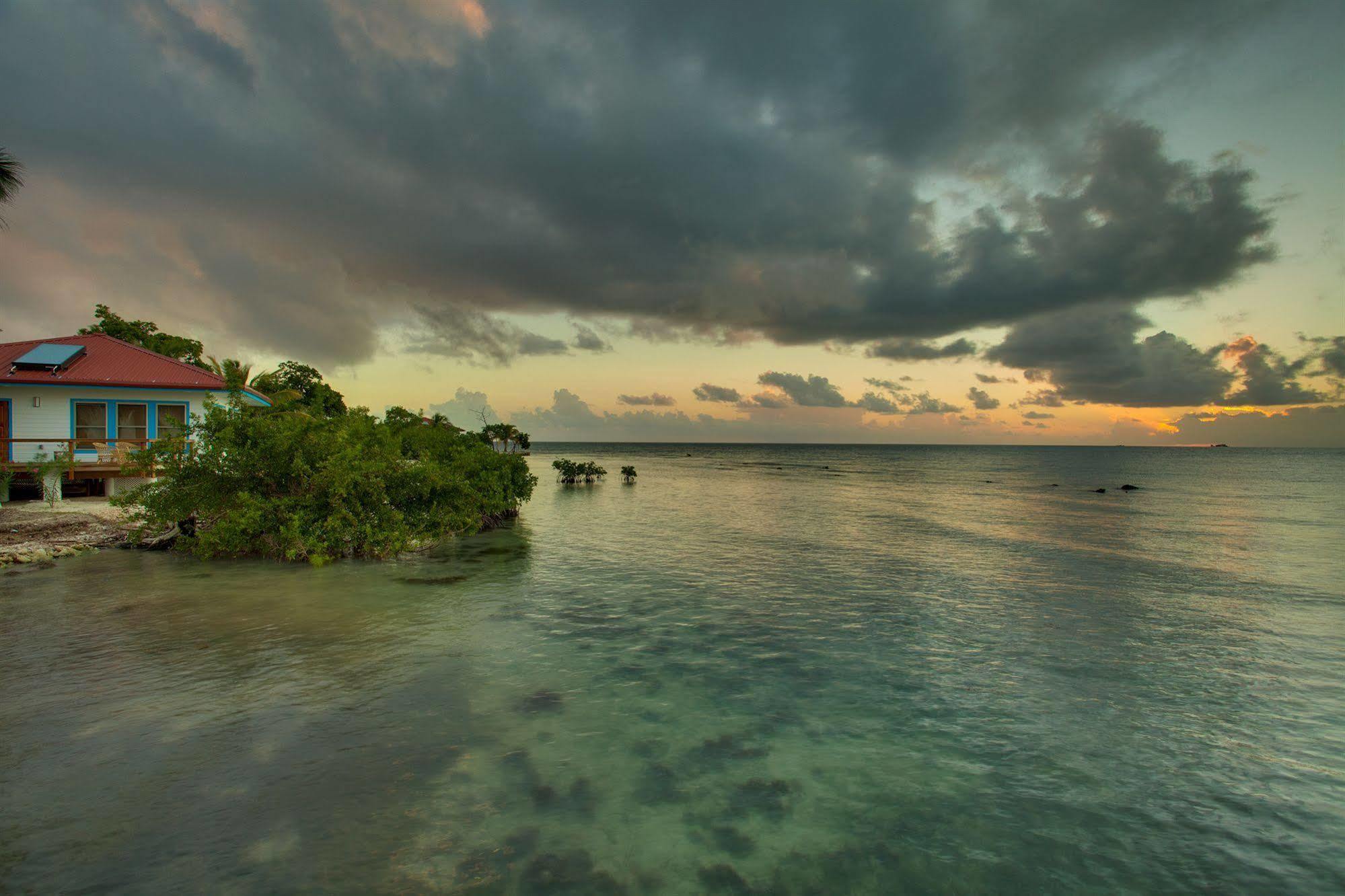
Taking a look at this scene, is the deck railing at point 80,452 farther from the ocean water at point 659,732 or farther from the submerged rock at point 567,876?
the submerged rock at point 567,876

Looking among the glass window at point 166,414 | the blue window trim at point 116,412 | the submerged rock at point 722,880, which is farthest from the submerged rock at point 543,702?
the glass window at point 166,414

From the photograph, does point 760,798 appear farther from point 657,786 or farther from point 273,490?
point 273,490

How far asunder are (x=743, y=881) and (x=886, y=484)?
2199 inches

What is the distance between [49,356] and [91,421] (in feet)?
9.44

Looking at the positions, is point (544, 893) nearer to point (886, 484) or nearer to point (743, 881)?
point (743, 881)

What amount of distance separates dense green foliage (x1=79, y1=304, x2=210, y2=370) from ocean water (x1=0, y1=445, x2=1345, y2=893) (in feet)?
86.0

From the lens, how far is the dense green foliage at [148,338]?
118 feet

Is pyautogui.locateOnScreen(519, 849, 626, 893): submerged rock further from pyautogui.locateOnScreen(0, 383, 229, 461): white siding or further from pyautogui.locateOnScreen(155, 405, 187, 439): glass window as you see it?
pyautogui.locateOnScreen(155, 405, 187, 439): glass window

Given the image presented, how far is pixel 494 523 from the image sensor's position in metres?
25.8

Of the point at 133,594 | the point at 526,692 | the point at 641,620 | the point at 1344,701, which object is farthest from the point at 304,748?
the point at 1344,701

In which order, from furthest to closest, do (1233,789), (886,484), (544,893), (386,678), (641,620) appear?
(886,484) → (641,620) → (386,678) → (1233,789) → (544,893)

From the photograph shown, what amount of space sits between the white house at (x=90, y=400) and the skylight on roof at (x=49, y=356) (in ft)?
0.09

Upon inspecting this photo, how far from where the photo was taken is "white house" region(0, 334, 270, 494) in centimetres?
2402

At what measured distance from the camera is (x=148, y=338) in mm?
37031
